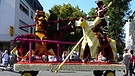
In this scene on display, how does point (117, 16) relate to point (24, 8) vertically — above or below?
below

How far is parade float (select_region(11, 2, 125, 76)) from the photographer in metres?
10.9

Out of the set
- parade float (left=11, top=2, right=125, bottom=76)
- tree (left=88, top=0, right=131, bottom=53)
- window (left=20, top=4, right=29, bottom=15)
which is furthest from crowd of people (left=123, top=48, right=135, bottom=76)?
window (left=20, top=4, right=29, bottom=15)

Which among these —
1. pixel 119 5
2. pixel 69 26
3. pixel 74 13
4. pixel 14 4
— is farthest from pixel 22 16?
pixel 69 26

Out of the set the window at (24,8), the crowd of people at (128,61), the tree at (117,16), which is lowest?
the crowd of people at (128,61)

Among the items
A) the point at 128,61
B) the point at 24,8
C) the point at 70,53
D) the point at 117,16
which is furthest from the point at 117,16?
the point at 70,53

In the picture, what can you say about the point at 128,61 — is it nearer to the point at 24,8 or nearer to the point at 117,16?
the point at 117,16

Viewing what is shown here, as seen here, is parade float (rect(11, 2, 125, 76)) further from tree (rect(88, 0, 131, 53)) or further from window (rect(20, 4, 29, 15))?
window (rect(20, 4, 29, 15))

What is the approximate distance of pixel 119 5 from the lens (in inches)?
1629

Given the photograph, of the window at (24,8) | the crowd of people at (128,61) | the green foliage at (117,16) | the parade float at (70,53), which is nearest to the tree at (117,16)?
the green foliage at (117,16)

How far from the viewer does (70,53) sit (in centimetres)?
1123

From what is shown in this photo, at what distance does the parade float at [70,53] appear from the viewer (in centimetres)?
1088

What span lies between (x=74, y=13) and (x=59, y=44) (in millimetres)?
40303

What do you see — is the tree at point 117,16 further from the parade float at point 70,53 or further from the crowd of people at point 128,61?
the parade float at point 70,53

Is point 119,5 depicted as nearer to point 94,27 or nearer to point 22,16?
point 22,16
